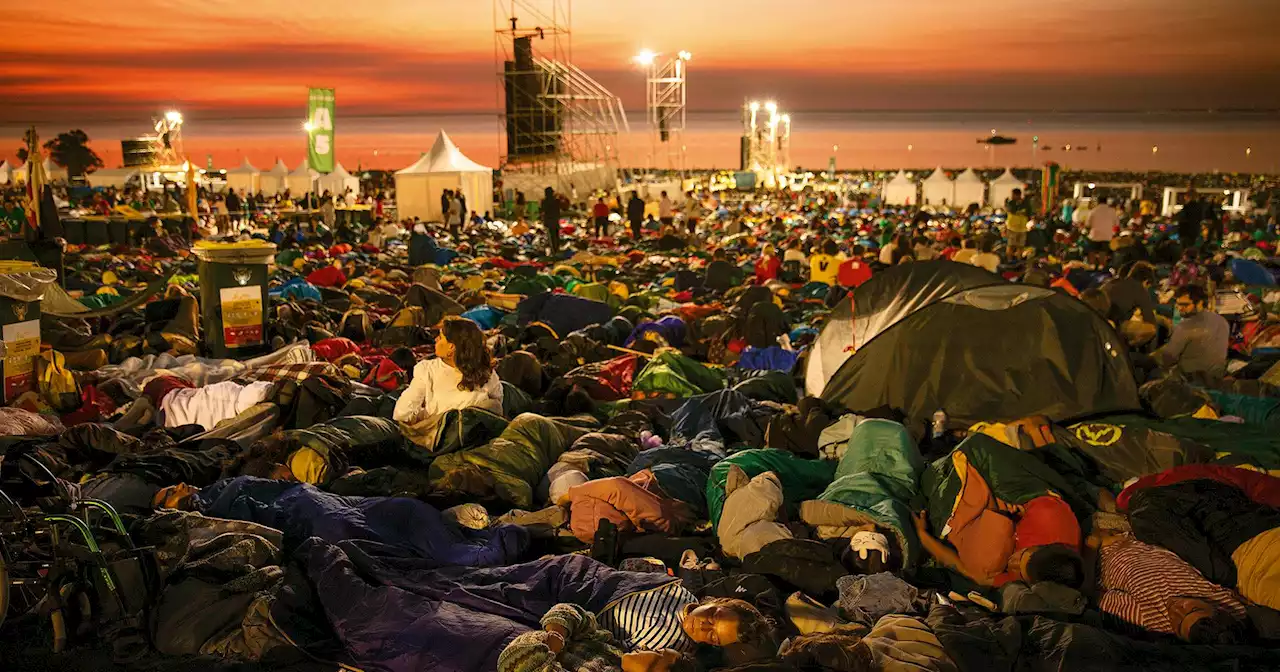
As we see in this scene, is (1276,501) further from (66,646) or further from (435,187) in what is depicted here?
(435,187)

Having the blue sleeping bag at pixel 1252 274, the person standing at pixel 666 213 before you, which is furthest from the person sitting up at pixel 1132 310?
the person standing at pixel 666 213

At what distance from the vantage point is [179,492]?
Result: 4.66 m

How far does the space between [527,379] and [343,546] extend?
3329 mm

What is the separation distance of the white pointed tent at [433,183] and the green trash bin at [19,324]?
18943 mm

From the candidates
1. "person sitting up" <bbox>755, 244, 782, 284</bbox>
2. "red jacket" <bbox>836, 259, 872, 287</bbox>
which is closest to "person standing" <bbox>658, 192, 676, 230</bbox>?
"person sitting up" <bbox>755, 244, 782, 284</bbox>

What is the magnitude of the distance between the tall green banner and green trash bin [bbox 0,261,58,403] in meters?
19.4

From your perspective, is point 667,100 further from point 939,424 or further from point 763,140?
point 939,424

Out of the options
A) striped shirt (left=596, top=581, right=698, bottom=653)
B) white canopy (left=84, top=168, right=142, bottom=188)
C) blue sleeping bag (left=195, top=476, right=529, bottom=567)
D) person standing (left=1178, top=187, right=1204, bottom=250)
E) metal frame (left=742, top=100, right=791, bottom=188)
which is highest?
metal frame (left=742, top=100, right=791, bottom=188)

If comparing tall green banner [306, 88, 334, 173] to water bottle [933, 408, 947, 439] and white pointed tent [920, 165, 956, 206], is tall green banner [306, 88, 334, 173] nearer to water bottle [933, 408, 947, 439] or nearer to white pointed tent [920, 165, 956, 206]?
white pointed tent [920, 165, 956, 206]

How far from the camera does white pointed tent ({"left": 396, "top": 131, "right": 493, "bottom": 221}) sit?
83.9 ft

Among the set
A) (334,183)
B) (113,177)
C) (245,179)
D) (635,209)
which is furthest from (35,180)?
(113,177)

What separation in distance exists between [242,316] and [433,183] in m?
18.0

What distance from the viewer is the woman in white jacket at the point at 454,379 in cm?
586

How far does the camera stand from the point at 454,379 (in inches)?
234
